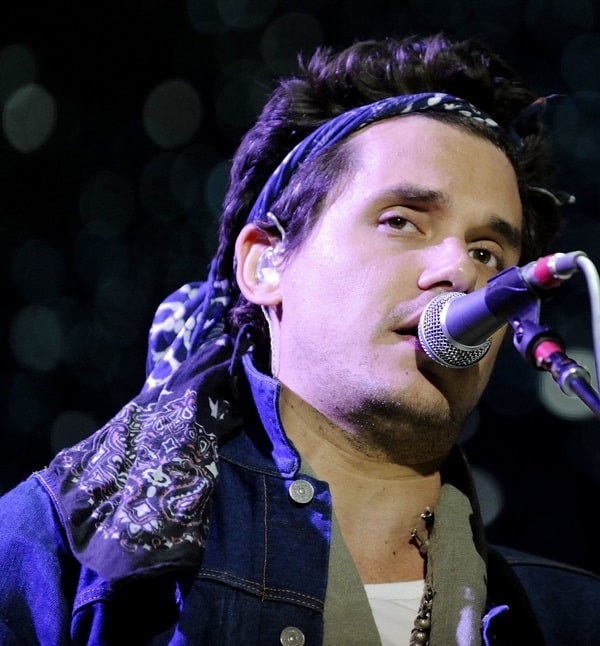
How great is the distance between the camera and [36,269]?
10.3 feet

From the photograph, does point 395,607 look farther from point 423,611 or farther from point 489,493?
point 489,493

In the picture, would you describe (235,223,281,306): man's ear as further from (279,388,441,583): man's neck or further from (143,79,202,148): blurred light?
(143,79,202,148): blurred light

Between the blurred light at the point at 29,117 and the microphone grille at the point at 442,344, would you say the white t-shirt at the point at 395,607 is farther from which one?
the blurred light at the point at 29,117

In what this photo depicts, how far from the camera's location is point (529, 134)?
2.67m

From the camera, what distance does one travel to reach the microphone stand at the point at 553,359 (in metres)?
1.21

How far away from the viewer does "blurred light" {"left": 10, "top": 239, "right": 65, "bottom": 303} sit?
314 cm

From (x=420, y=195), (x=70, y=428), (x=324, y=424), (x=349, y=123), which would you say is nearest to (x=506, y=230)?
(x=420, y=195)

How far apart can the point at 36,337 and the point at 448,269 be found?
168 cm

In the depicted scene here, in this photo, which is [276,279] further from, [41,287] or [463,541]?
[41,287]

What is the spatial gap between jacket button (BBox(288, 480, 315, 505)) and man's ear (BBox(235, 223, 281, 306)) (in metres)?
0.54

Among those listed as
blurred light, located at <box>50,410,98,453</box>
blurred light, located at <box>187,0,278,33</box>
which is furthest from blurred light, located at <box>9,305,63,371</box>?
blurred light, located at <box>187,0,278,33</box>

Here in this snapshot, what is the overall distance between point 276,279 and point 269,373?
246 millimetres

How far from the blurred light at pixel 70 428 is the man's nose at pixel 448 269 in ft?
5.08

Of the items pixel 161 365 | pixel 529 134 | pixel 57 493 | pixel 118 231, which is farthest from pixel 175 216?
pixel 57 493
